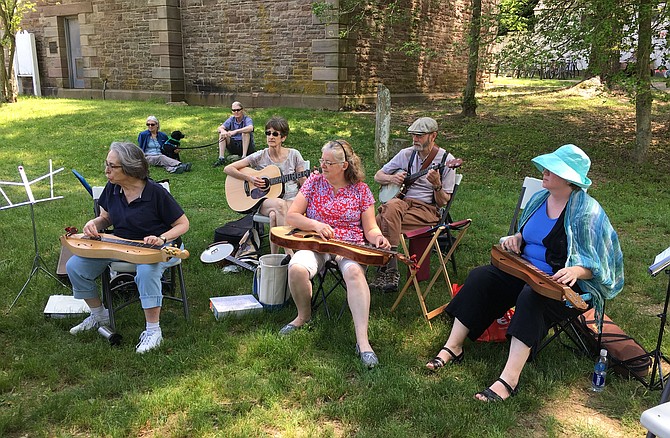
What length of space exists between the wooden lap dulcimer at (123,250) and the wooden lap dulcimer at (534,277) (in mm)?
1986

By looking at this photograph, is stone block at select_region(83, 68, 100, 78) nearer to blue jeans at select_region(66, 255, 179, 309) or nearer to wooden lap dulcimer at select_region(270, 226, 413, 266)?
blue jeans at select_region(66, 255, 179, 309)

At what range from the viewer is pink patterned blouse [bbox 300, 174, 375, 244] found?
3.87 meters

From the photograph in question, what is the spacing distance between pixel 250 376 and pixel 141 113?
11.9 m

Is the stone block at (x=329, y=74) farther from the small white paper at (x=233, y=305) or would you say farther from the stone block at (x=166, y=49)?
the small white paper at (x=233, y=305)

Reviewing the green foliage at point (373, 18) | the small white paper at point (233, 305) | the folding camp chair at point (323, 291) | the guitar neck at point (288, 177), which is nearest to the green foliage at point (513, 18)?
the green foliage at point (373, 18)

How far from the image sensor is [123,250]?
3.44 metres

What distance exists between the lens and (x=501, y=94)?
17359 mm

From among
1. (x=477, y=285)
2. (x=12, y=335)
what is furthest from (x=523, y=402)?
(x=12, y=335)

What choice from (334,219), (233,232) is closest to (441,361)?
(334,219)

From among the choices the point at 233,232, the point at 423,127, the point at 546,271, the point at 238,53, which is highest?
the point at 238,53

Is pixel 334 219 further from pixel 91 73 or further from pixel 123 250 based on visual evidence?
pixel 91 73

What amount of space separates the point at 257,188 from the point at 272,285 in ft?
4.44

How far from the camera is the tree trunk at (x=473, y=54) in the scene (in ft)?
35.6

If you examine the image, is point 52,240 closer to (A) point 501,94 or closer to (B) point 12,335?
(B) point 12,335
